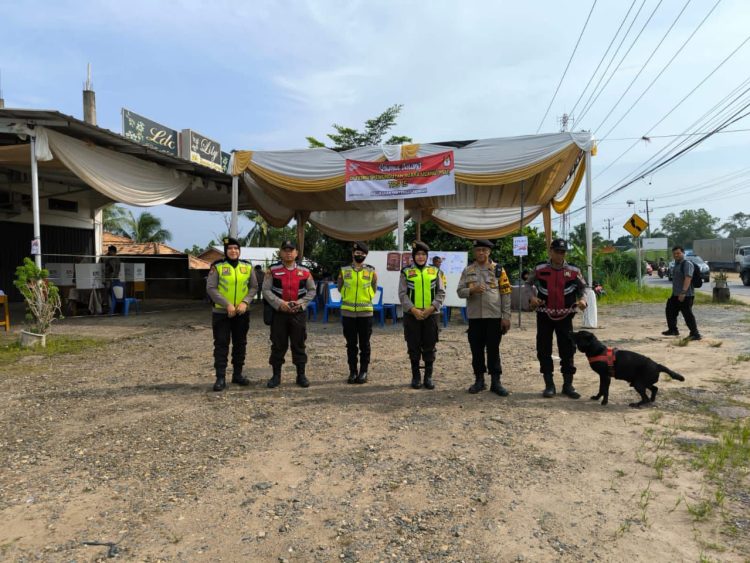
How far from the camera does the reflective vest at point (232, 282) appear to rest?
504 cm

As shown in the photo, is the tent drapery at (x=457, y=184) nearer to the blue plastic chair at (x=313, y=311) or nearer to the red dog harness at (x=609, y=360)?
the blue plastic chair at (x=313, y=311)

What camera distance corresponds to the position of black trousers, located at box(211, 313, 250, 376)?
16.7 feet

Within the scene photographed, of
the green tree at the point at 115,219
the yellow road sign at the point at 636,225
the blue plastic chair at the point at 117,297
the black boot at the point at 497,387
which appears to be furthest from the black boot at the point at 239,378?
the green tree at the point at 115,219

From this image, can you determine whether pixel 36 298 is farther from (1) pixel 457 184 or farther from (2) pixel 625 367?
(1) pixel 457 184

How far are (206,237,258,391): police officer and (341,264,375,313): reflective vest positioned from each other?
3.27ft

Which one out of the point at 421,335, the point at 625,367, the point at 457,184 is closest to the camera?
the point at 625,367

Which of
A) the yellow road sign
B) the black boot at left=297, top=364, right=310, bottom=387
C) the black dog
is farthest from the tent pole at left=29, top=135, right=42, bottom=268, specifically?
the yellow road sign

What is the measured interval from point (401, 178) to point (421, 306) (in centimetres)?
511

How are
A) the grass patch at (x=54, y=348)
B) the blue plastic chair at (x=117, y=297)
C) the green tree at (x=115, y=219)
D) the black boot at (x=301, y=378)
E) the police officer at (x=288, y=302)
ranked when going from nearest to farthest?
the police officer at (x=288, y=302), the black boot at (x=301, y=378), the grass patch at (x=54, y=348), the blue plastic chair at (x=117, y=297), the green tree at (x=115, y=219)

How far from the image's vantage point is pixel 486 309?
493cm

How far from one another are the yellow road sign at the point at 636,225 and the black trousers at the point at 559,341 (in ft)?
35.1

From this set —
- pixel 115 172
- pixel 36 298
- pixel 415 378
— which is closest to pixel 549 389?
pixel 415 378

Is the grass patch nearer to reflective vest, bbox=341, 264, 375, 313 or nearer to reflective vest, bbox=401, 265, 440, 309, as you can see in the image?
reflective vest, bbox=341, 264, 375, 313

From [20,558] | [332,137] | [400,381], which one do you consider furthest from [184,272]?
[20,558]
